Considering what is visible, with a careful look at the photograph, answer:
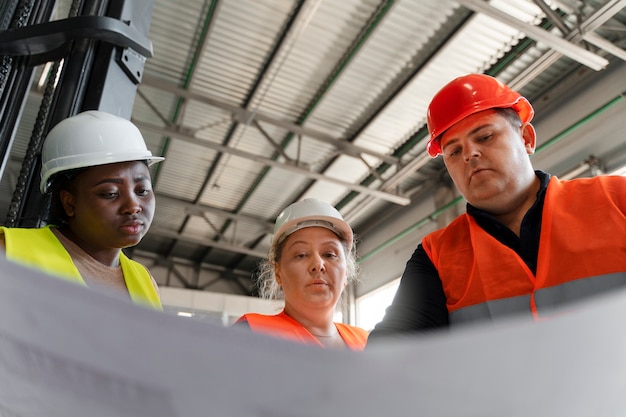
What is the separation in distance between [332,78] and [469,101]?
5.65 metres

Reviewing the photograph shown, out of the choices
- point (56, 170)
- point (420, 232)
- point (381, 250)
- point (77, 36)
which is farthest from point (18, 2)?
point (381, 250)

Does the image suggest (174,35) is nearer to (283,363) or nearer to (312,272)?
(312,272)

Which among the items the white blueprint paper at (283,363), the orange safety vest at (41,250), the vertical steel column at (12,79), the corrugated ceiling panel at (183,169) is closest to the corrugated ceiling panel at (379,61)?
the corrugated ceiling panel at (183,169)

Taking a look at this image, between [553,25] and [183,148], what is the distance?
243 inches

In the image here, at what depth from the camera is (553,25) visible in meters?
6.04

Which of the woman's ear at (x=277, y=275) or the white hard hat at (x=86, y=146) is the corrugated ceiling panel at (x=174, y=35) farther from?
the white hard hat at (x=86, y=146)

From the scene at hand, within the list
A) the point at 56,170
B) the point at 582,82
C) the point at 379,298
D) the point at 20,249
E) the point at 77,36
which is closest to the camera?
the point at 20,249

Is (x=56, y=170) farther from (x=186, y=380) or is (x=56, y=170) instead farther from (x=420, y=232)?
(x=420, y=232)

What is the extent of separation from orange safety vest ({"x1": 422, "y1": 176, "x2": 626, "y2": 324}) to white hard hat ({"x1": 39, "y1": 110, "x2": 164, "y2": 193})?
114 cm

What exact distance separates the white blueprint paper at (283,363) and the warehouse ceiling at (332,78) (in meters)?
5.64

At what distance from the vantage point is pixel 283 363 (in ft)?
1.18

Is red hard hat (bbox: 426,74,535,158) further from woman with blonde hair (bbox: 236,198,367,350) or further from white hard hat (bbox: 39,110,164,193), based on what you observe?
white hard hat (bbox: 39,110,164,193)

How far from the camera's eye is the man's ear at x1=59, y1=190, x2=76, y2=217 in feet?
5.61

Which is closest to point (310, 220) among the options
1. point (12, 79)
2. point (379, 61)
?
point (12, 79)
